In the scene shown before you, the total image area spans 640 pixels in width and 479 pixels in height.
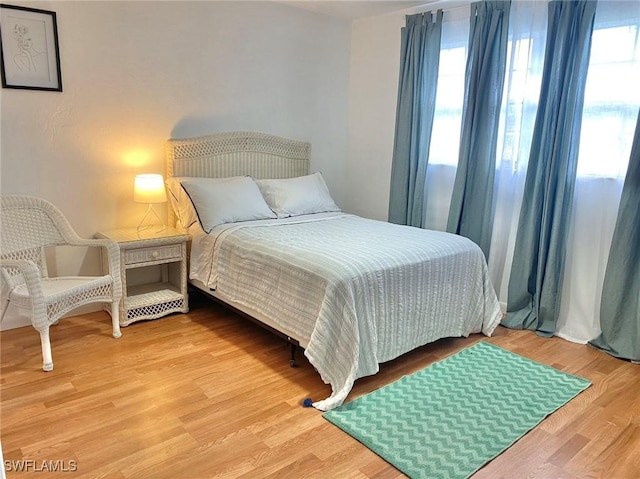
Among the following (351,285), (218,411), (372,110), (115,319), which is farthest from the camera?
(372,110)

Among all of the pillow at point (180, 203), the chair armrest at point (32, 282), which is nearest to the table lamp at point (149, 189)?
the pillow at point (180, 203)

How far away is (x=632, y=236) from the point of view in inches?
114

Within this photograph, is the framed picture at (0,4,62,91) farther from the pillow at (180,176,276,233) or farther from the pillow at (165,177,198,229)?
the pillow at (180,176,276,233)

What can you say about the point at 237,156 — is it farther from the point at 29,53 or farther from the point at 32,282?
the point at 32,282

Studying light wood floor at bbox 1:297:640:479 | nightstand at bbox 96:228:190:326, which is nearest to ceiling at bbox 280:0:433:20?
nightstand at bbox 96:228:190:326

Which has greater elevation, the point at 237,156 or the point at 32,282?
the point at 237,156

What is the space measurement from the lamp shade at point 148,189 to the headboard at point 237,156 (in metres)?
0.28

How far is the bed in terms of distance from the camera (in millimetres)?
2453

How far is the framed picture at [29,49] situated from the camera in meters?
2.90

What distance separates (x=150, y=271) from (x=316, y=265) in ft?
5.81

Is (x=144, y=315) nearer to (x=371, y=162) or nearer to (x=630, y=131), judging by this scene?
(x=371, y=162)

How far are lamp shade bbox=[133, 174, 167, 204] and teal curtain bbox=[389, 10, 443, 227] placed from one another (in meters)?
2.06

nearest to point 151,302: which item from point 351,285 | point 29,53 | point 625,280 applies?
point 351,285

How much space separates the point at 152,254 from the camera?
10.7ft
